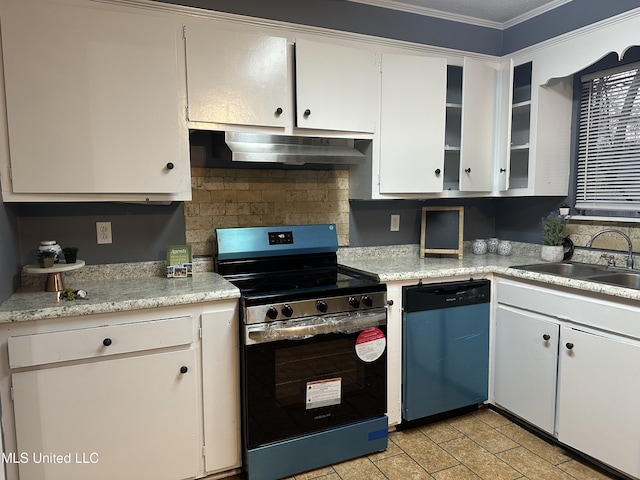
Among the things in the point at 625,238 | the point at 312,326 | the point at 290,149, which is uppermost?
the point at 290,149

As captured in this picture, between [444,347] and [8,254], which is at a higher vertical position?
[8,254]

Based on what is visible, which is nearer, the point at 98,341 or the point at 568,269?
the point at 98,341

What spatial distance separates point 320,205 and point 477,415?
165 centimetres

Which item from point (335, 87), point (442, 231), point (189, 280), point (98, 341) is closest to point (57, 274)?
point (98, 341)

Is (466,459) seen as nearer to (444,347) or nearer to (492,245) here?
(444,347)

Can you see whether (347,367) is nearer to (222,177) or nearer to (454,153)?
(222,177)

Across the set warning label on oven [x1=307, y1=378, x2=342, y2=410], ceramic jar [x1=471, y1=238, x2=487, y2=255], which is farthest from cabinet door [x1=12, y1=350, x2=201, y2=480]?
ceramic jar [x1=471, y1=238, x2=487, y2=255]

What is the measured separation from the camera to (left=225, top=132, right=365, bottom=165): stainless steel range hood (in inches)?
87.7

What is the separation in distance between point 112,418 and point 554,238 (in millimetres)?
2663

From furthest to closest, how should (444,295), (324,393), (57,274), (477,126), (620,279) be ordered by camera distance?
(477,126)
(444,295)
(620,279)
(324,393)
(57,274)

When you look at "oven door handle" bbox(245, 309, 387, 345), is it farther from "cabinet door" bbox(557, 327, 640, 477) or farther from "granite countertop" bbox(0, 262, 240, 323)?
"cabinet door" bbox(557, 327, 640, 477)

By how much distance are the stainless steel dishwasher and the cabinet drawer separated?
1.22 m

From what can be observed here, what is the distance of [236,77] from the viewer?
218 cm

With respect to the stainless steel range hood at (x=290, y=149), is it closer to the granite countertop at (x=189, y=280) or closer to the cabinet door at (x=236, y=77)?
the cabinet door at (x=236, y=77)
